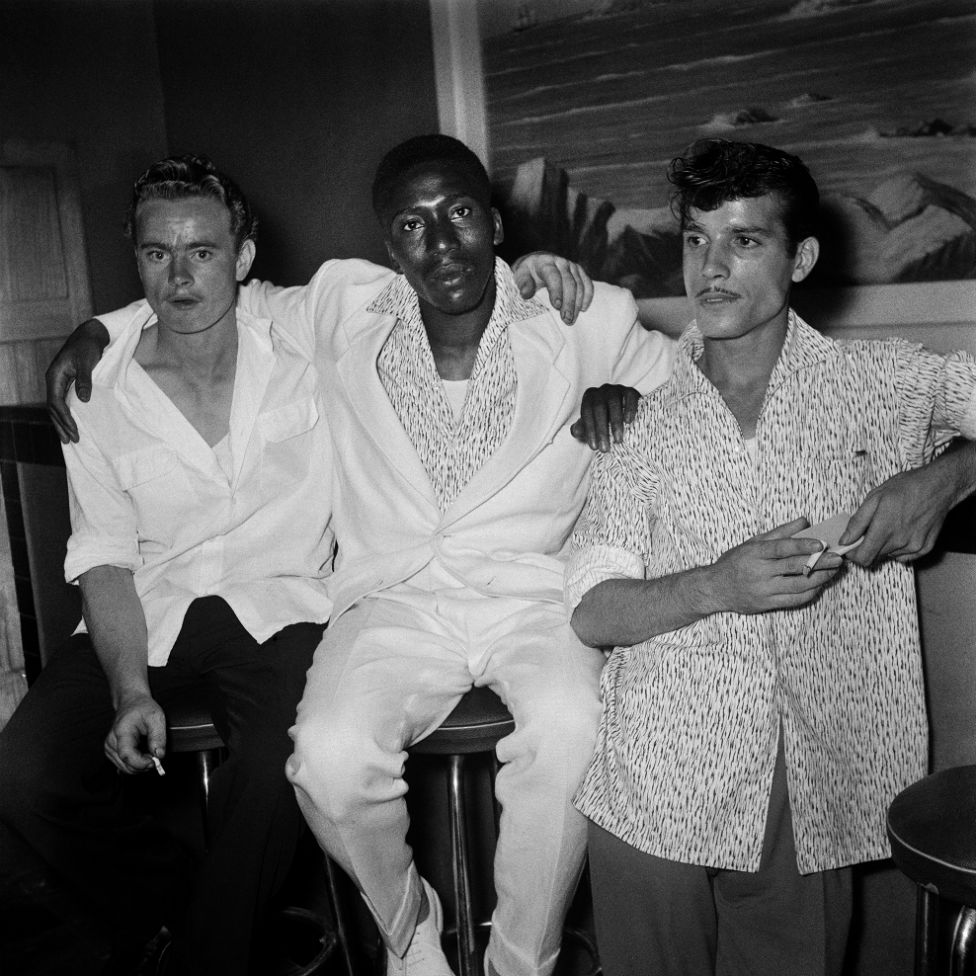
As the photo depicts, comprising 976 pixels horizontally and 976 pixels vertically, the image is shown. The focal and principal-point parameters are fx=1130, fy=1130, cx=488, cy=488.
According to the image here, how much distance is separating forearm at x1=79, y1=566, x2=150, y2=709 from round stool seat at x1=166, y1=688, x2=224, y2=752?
0.07 metres

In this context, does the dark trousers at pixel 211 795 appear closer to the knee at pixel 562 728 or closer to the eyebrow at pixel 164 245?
the knee at pixel 562 728

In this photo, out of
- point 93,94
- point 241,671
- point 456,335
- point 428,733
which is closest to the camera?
point 428,733

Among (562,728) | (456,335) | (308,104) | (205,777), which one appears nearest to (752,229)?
(456,335)

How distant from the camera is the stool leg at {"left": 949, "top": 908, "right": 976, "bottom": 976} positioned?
1393 mm

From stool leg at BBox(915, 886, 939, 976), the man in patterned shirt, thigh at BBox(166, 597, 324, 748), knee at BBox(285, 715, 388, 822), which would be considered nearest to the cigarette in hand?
the man in patterned shirt

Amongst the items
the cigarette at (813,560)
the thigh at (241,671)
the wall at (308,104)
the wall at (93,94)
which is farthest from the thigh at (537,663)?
the wall at (93,94)

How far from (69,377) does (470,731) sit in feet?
3.68

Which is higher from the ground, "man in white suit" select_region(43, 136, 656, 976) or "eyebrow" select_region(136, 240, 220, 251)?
"eyebrow" select_region(136, 240, 220, 251)

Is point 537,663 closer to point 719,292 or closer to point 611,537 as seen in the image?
point 611,537

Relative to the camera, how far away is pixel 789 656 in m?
1.63

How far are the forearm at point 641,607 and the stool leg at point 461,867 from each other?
0.39 meters

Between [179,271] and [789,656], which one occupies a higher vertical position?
[179,271]

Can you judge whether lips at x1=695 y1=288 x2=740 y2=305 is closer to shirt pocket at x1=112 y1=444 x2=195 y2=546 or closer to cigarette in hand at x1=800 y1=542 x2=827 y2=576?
cigarette in hand at x1=800 y1=542 x2=827 y2=576

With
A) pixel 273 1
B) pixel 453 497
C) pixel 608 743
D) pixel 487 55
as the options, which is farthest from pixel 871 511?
pixel 273 1
